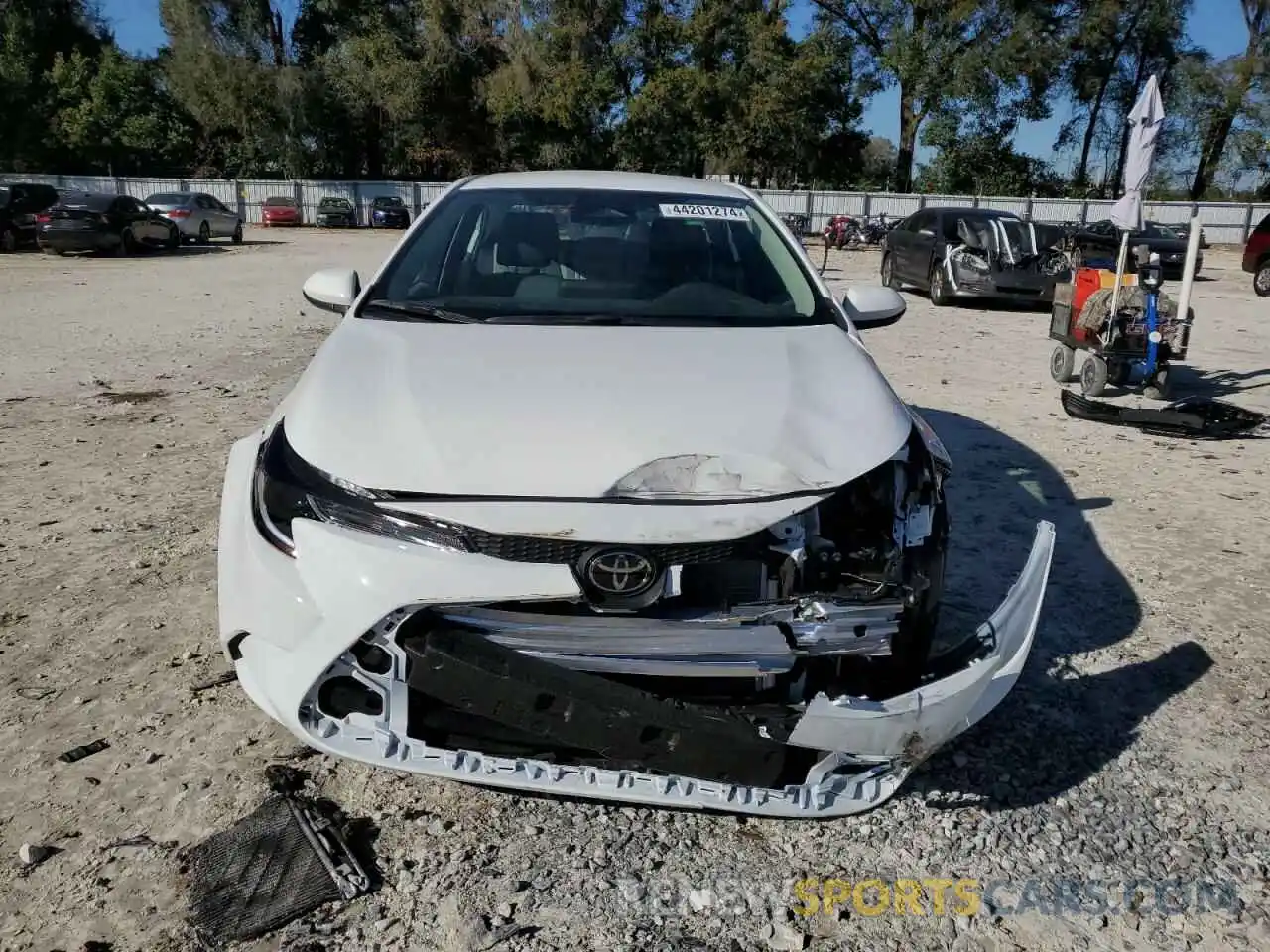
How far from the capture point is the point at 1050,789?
109 inches

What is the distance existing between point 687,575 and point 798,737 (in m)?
0.45

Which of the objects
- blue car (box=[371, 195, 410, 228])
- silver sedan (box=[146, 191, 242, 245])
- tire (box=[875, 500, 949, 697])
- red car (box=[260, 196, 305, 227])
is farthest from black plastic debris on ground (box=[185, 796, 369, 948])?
red car (box=[260, 196, 305, 227])

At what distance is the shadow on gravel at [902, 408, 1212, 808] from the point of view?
2.85 metres

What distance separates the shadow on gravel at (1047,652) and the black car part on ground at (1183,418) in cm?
167

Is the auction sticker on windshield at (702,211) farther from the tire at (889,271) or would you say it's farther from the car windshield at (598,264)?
the tire at (889,271)

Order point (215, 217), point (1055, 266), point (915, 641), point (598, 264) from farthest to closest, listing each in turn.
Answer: point (215, 217), point (1055, 266), point (598, 264), point (915, 641)

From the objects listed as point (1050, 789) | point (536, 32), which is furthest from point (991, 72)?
point (1050, 789)

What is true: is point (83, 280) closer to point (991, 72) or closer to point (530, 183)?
point (530, 183)

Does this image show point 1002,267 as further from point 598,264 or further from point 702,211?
point 598,264

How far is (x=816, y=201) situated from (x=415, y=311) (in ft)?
122

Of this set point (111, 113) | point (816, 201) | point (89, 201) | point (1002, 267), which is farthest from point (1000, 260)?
point (111, 113)

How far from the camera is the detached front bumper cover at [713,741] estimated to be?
7.14 ft

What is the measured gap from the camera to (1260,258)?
17.1m

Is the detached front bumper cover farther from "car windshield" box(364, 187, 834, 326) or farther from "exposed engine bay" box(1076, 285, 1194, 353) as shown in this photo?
"exposed engine bay" box(1076, 285, 1194, 353)
